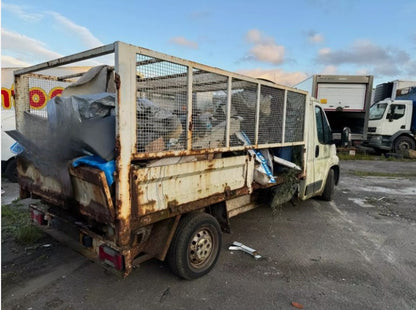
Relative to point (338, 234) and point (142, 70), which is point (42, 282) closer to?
point (142, 70)

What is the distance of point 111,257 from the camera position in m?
2.40

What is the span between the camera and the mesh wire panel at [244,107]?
329 cm

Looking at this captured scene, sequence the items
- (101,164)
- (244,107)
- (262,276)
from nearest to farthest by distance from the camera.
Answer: (101,164), (262,276), (244,107)

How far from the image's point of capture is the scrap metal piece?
3606mm

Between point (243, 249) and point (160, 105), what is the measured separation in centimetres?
227

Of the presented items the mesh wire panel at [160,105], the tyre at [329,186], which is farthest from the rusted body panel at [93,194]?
the tyre at [329,186]

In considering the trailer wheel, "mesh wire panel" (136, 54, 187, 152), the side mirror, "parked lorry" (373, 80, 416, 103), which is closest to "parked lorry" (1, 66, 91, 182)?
"mesh wire panel" (136, 54, 187, 152)

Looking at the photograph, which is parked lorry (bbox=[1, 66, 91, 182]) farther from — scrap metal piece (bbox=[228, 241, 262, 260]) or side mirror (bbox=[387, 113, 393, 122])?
side mirror (bbox=[387, 113, 393, 122])

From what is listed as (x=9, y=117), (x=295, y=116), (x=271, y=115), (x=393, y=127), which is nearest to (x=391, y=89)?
(x=393, y=127)

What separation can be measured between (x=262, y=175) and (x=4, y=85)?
7812 mm

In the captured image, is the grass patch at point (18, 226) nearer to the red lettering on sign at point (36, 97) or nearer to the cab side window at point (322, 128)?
the red lettering on sign at point (36, 97)

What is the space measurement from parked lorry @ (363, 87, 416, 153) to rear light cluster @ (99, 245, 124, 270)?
14622 mm

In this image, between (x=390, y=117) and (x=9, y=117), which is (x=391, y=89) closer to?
(x=390, y=117)

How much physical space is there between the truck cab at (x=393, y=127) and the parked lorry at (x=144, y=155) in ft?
40.4
